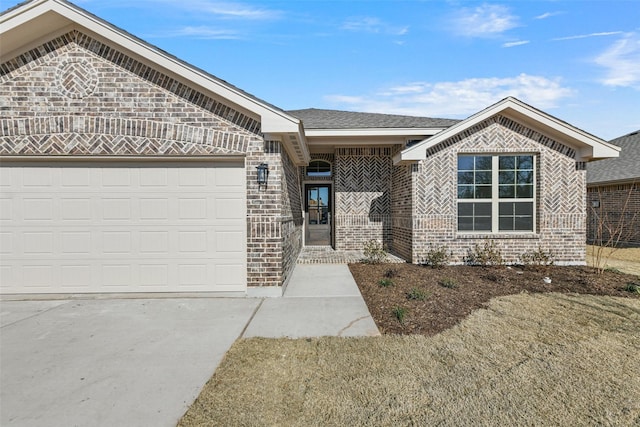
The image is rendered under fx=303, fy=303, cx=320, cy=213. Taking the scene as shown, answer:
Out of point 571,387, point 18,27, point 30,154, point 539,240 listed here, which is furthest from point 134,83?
point 539,240

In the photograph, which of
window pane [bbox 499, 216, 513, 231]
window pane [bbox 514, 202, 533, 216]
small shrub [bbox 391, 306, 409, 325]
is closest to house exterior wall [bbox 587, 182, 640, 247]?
window pane [bbox 514, 202, 533, 216]

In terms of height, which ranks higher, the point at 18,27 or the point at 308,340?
the point at 18,27

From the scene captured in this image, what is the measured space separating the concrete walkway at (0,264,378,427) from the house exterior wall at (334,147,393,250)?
14.2 feet

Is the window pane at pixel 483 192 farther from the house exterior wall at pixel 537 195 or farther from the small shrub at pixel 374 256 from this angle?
the small shrub at pixel 374 256

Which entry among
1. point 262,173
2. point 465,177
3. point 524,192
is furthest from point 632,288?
point 262,173

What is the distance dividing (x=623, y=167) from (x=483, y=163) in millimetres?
11092

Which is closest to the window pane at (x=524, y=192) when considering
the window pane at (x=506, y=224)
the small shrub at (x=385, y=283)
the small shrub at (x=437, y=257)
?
the window pane at (x=506, y=224)

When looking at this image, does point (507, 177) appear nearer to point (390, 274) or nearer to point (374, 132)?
point (374, 132)

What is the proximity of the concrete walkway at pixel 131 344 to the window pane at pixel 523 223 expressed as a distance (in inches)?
221

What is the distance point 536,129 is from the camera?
27.2ft

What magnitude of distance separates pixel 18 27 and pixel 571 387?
8.93 meters

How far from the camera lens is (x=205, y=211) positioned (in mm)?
5707

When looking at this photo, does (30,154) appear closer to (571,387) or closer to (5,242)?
(5,242)

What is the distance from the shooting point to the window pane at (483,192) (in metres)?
8.55
